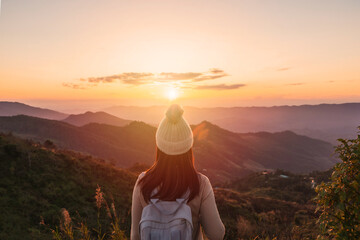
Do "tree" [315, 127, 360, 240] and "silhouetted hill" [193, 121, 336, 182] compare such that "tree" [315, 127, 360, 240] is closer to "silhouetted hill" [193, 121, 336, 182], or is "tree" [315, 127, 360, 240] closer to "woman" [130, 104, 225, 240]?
"woman" [130, 104, 225, 240]

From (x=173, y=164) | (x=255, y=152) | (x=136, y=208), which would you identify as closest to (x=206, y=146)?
(x=255, y=152)

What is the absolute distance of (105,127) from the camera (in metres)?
90.0

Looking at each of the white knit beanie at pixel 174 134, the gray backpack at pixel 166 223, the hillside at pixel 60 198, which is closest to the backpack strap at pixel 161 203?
the gray backpack at pixel 166 223

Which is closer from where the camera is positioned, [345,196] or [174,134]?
[174,134]

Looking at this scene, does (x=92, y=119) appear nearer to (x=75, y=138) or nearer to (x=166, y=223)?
(x=75, y=138)

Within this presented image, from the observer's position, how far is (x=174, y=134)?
78.3 inches

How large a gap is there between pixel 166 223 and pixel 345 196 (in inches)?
72.2

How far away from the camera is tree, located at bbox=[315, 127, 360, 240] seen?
2.26 metres

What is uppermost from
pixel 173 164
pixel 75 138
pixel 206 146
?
pixel 173 164

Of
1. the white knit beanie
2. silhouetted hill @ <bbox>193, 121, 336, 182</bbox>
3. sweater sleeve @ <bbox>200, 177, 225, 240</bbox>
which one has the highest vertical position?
the white knit beanie

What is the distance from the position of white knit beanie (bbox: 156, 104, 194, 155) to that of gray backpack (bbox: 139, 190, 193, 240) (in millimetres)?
478

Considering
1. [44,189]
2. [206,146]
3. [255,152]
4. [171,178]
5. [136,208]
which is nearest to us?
[171,178]

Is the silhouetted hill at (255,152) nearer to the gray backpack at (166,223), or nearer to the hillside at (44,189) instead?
the hillside at (44,189)

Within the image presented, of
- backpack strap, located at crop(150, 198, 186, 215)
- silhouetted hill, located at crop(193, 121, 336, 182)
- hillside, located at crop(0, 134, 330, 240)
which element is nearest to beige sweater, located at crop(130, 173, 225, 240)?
backpack strap, located at crop(150, 198, 186, 215)
